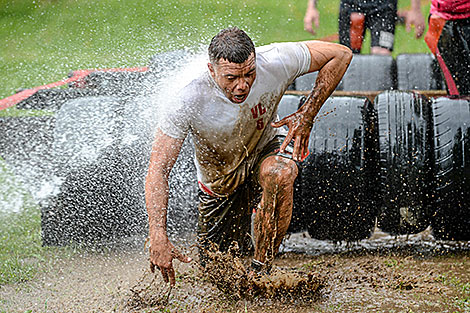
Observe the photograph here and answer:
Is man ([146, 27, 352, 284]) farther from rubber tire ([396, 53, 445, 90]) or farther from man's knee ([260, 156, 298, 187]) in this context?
rubber tire ([396, 53, 445, 90])

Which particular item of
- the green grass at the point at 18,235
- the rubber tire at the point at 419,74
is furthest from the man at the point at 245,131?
the rubber tire at the point at 419,74

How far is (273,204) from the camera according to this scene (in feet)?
11.1

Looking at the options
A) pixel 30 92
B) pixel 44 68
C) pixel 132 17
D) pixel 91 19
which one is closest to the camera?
pixel 30 92

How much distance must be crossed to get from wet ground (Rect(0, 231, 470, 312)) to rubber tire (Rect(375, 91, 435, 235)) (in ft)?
0.86

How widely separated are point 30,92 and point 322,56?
2897 millimetres

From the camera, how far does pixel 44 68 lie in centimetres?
1217

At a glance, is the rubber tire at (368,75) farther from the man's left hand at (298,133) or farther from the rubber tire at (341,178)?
the man's left hand at (298,133)

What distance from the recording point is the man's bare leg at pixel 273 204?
3354mm

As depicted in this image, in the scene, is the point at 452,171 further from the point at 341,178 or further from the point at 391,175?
the point at 341,178

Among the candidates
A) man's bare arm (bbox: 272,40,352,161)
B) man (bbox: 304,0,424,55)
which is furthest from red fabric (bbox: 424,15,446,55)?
man's bare arm (bbox: 272,40,352,161)

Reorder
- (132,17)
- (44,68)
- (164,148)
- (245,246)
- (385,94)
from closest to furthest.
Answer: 1. (164,148)
2. (245,246)
3. (385,94)
4. (44,68)
5. (132,17)

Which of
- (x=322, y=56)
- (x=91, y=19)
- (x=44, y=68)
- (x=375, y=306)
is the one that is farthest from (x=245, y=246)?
(x=91, y=19)

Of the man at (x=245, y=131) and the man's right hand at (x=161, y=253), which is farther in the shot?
the man at (x=245, y=131)

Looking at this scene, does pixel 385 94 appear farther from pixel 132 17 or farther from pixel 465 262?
pixel 132 17
